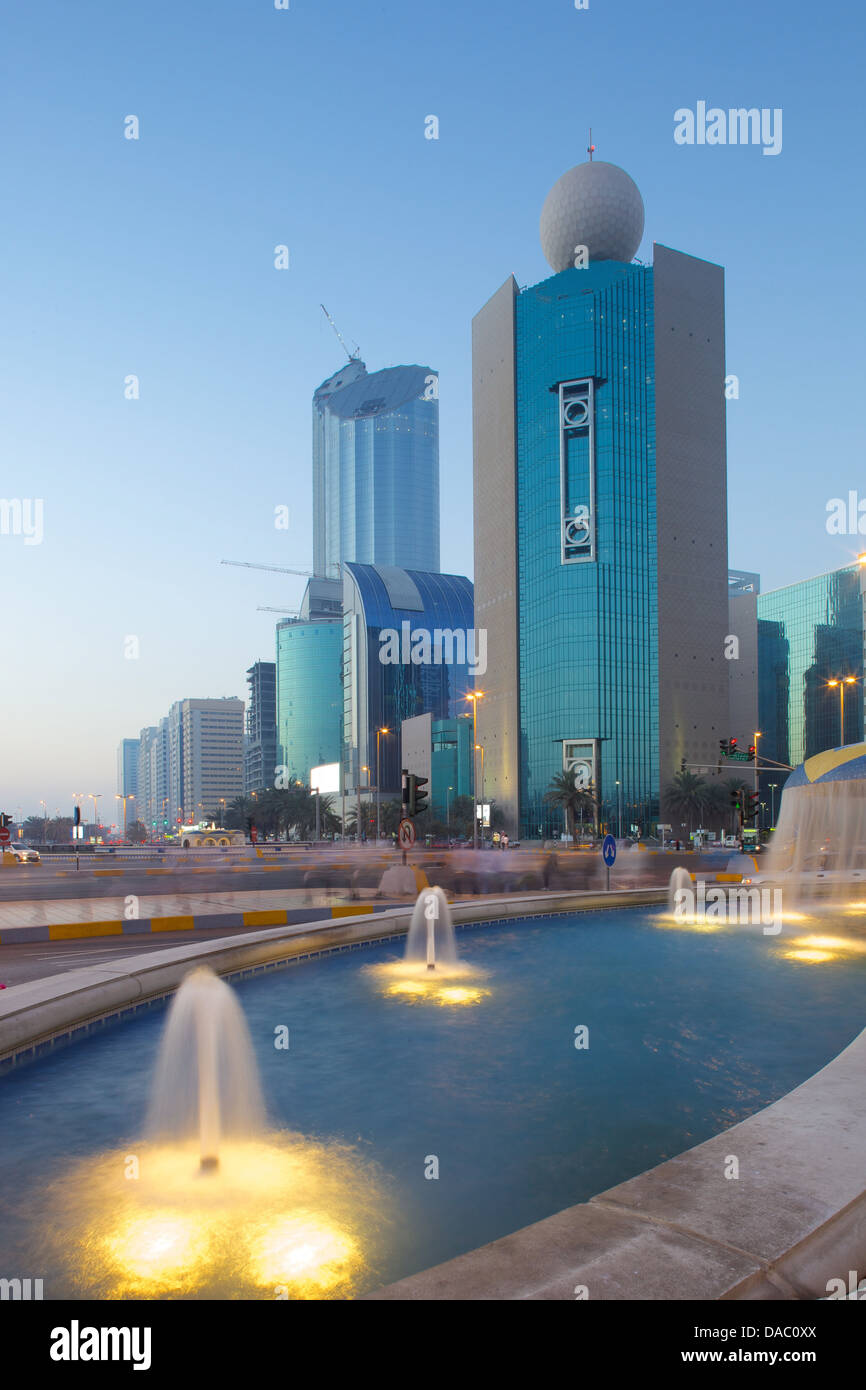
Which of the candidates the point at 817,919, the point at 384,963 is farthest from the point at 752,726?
the point at 384,963

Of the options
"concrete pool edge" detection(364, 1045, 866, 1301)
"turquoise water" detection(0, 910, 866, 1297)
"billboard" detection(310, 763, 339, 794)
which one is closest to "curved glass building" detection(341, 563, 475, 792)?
"billboard" detection(310, 763, 339, 794)

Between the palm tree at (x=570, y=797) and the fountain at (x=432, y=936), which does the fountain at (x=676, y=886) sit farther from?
the palm tree at (x=570, y=797)

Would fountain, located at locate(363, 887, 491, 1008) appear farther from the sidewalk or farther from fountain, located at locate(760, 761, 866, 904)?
fountain, located at locate(760, 761, 866, 904)

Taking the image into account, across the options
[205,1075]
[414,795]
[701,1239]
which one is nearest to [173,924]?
[414,795]

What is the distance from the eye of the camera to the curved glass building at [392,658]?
17888cm

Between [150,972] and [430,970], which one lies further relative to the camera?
[430,970]

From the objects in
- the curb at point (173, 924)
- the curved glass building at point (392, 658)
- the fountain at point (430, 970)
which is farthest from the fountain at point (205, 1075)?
the curved glass building at point (392, 658)

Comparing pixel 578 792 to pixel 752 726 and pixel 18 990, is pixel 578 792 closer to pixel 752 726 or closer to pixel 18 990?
pixel 752 726

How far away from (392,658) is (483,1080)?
172m

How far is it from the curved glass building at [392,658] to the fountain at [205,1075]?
16184 cm

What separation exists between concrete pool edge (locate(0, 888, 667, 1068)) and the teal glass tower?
8551 cm

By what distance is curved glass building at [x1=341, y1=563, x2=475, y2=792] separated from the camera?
17888 cm

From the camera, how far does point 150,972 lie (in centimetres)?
1105

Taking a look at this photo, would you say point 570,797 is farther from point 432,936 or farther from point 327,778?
point 327,778
